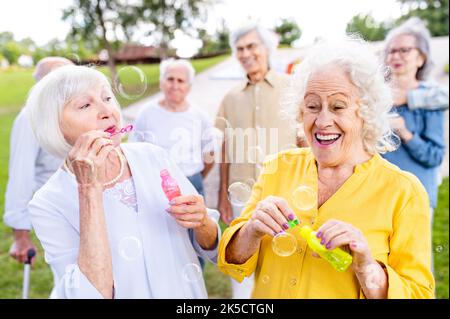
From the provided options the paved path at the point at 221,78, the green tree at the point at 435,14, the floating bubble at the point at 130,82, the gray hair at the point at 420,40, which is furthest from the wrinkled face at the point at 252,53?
the green tree at the point at 435,14

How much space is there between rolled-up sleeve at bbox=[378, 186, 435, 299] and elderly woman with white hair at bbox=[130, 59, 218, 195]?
1506mm

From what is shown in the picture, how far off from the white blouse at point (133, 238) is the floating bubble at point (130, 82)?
0.30 meters

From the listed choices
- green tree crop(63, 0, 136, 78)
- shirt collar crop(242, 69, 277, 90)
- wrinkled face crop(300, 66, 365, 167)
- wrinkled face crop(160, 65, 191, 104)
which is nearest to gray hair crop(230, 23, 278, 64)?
shirt collar crop(242, 69, 277, 90)

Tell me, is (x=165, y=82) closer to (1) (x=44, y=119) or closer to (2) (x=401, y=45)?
(2) (x=401, y=45)

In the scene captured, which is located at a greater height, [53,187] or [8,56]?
[8,56]

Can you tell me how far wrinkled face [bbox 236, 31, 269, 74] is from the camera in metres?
2.97

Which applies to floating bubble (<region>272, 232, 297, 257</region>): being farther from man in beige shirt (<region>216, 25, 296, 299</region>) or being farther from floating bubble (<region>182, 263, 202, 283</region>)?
man in beige shirt (<region>216, 25, 296, 299</region>)

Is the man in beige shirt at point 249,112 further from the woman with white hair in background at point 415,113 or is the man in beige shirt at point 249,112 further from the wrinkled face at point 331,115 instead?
the wrinkled face at point 331,115

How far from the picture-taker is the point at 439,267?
3814 millimetres

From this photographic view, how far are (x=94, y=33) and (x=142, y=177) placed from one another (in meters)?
7.96

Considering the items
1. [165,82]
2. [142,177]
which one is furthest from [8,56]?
[142,177]

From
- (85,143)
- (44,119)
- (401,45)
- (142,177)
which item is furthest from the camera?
(401,45)

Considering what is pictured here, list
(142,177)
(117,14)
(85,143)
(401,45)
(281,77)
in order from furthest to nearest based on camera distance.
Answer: (117,14)
(281,77)
(401,45)
(142,177)
(85,143)

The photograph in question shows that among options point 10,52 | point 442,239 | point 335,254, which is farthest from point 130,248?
point 10,52
